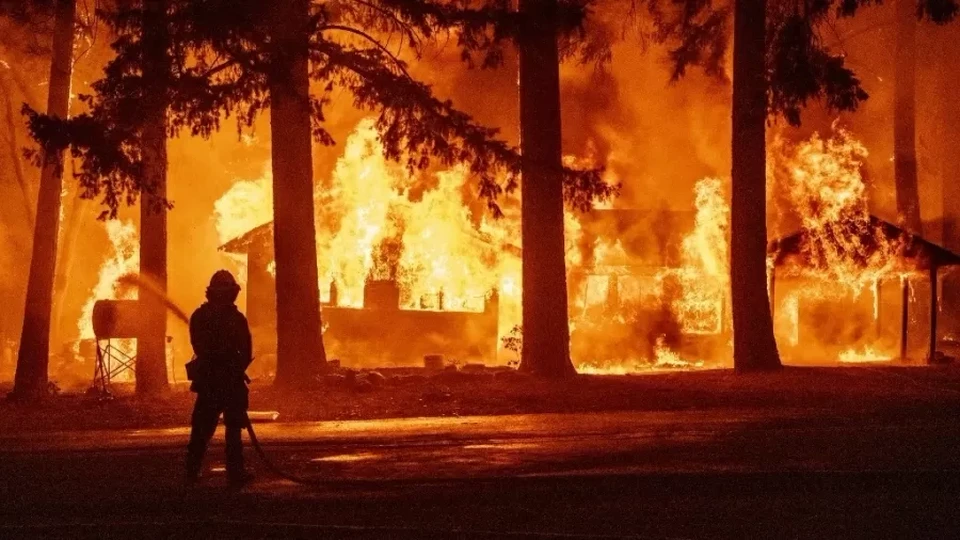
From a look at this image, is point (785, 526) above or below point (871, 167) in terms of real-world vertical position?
below

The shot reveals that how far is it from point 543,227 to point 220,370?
10.6m

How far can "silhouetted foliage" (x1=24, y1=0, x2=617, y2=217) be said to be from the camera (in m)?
17.3

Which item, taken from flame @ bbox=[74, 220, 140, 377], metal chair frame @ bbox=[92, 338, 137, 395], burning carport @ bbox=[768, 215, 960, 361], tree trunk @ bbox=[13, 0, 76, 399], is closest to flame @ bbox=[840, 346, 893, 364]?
burning carport @ bbox=[768, 215, 960, 361]

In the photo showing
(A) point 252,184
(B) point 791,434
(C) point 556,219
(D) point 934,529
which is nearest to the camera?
(D) point 934,529

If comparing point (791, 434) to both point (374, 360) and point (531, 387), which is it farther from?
point (374, 360)

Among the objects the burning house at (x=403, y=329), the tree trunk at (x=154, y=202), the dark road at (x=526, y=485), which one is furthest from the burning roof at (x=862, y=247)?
the tree trunk at (x=154, y=202)

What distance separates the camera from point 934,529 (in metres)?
8.30

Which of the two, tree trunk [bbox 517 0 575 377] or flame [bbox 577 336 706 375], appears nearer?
tree trunk [bbox 517 0 575 377]

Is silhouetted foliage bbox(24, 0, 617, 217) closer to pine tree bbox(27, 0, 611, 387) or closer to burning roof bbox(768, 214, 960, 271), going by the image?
pine tree bbox(27, 0, 611, 387)

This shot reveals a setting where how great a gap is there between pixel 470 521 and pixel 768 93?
47.3ft

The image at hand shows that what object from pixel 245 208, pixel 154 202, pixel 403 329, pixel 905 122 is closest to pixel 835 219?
pixel 905 122

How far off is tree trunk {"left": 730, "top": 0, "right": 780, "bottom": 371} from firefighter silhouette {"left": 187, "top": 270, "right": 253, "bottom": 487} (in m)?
13.2

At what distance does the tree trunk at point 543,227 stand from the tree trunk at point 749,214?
358 centimetres

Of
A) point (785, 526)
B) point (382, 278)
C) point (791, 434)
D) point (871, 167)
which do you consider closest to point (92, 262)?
point (382, 278)
